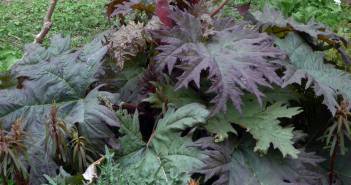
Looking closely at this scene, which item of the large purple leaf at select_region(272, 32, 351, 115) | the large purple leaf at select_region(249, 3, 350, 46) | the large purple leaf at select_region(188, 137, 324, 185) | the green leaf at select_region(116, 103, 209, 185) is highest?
the large purple leaf at select_region(249, 3, 350, 46)

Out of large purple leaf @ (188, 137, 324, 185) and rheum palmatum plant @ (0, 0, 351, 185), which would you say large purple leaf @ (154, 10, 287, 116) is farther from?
large purple leaf @ (188, 137, 324, 185)

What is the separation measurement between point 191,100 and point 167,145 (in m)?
0.29

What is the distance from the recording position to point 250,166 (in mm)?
1473

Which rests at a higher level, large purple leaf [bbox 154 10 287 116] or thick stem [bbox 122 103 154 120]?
large purple leaf [bbox 154 10 287 116]

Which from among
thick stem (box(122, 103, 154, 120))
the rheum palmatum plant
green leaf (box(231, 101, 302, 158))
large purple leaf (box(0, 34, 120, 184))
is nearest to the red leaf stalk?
the rheum palmatum plant

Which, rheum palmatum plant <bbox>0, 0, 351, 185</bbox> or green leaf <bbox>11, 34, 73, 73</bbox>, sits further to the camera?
green leaf <bbox>11, 34, 73, 73</bbox>

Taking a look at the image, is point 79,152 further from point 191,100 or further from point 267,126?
point 267,126

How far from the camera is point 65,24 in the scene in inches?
181

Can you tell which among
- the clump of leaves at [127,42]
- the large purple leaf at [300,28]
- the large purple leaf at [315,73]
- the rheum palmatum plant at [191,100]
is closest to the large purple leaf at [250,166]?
the rheum palmatum plant at [191,100]

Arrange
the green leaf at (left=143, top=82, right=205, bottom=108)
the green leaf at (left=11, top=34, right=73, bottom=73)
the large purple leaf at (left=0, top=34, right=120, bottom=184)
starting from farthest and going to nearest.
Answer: the green leaf at (left=11, top=34, right=73, bottom=73) < the green leaf at (left=143, top=82, right=205, bottom=108) < the large purple leaf at (left=0, top=34, right=120, bottom=184)

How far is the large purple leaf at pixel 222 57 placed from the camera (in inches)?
53.6

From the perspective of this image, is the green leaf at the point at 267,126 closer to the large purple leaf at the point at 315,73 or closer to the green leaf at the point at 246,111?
the green leaf at the point at 246,111

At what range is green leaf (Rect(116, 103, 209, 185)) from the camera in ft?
4.62

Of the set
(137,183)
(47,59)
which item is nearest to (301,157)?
(137,183)
